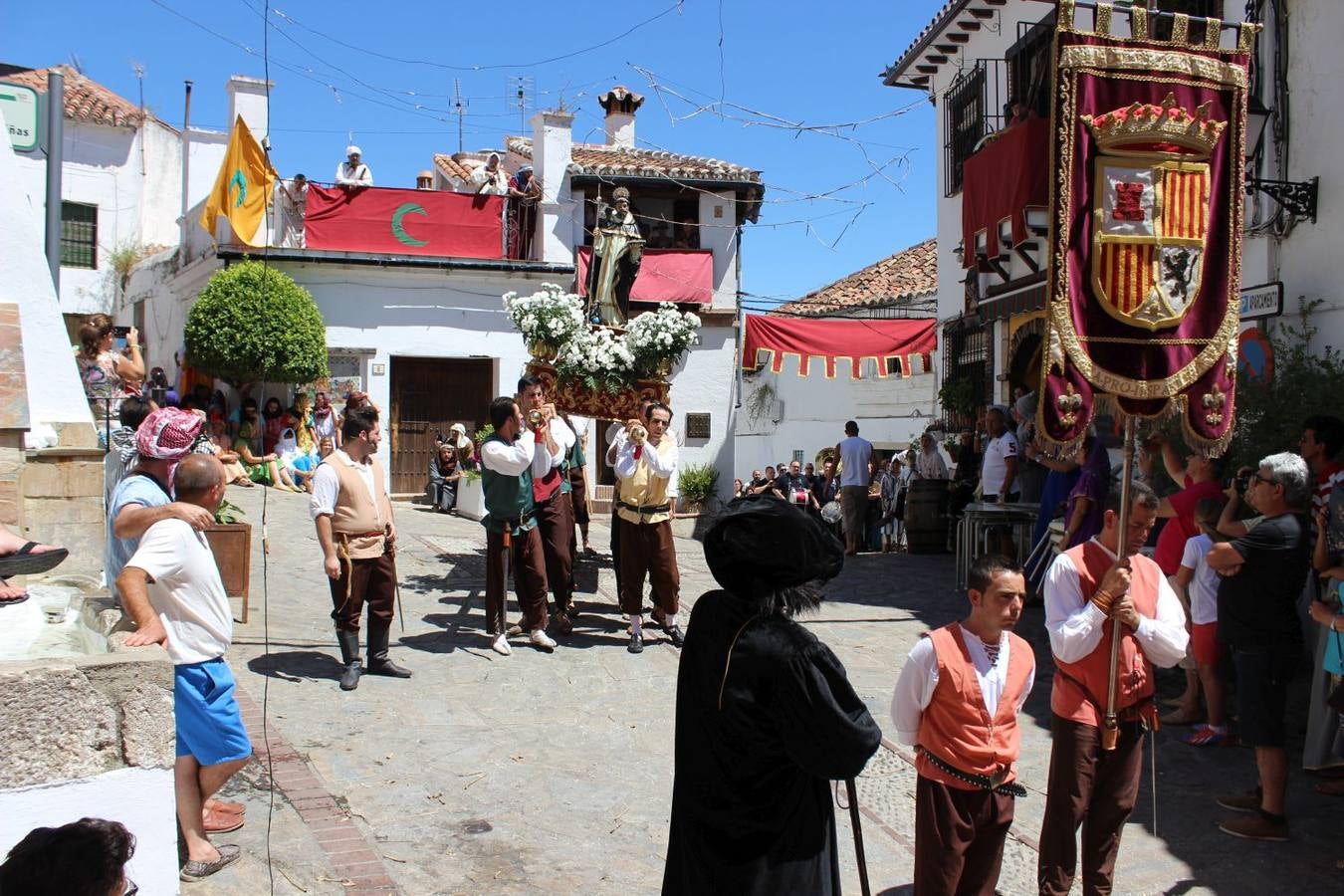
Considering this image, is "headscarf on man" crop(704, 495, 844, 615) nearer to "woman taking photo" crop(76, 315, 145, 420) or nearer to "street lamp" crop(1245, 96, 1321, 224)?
"woman taking photo" crop(76, 315, 145, 420)

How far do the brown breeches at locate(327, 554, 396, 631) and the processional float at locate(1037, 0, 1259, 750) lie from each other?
422 cm

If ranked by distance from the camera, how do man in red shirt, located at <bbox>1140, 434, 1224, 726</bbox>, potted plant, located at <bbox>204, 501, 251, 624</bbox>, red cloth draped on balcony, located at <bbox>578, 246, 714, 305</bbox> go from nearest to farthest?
man in red shirt, located at <bbox>1140, 434, 1224, 726</bbox> < potted plant, located at <bbox>204, 501, 251, 624</bbox> < red cloth draped on balcony, located at <bbox>578, 246, 714, 305</bbox>

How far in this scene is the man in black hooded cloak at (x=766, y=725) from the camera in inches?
114

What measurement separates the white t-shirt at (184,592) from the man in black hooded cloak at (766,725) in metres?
2.32

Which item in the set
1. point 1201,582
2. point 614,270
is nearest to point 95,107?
point 614,270

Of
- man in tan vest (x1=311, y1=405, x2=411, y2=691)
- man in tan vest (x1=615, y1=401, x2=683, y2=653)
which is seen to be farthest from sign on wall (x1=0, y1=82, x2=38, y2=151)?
man in tan vest (x1=615, y1=401, x2=683, y2=653)

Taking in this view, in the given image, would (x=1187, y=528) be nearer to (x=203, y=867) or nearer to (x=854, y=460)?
(x=203, y=867)

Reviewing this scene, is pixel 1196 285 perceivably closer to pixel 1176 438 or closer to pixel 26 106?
pixel 1176 438

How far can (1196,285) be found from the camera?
5.82m

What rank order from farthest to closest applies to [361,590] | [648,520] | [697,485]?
[697,485] → [648,520] → [361,590]

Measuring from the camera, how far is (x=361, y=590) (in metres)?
→ 7.29

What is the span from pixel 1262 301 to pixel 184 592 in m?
9.01

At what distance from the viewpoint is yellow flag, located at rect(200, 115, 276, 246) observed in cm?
1794

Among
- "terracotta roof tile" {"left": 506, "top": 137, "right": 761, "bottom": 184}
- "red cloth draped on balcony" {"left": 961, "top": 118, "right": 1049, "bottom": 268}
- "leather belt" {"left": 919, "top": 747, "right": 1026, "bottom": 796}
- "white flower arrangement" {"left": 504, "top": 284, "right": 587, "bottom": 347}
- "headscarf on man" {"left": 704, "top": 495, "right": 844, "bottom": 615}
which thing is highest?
"terracotta roof tile" {"left": 506, "top": 137, "right": 761, "bottom": 184}
